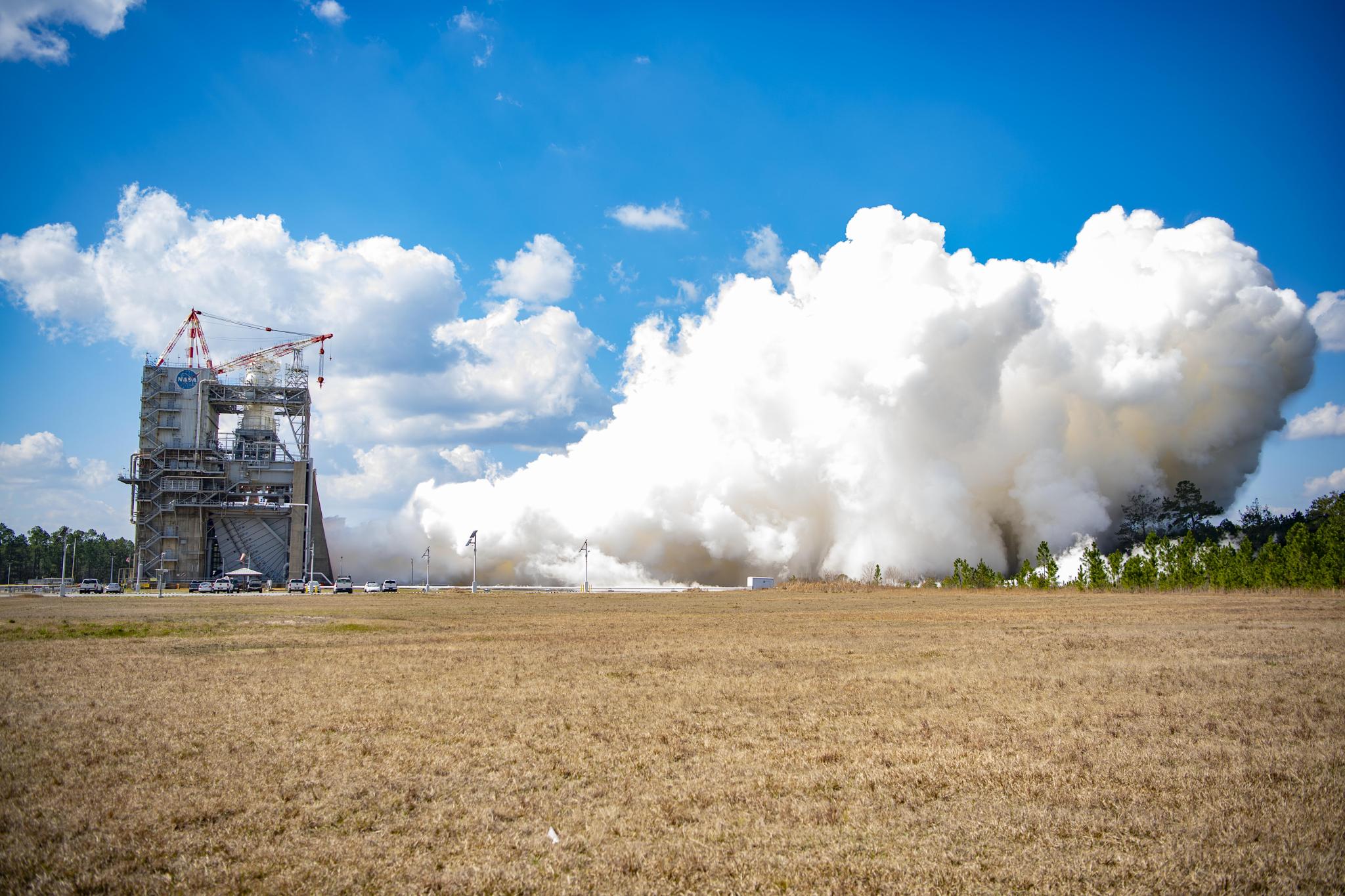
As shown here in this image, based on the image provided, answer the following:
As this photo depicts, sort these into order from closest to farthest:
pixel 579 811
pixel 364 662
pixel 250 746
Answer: pixel 579 811 < pixel 250 746 < pixel 364 662

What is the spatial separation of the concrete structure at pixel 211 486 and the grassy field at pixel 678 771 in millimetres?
93528

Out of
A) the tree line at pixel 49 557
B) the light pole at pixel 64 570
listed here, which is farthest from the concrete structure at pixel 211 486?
the tree line at pixel 49 557

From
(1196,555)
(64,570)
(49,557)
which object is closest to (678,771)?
(1196,555)

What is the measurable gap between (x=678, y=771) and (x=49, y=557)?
20397 cm

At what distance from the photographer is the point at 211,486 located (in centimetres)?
11188

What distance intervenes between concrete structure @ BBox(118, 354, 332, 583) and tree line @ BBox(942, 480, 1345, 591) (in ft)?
268

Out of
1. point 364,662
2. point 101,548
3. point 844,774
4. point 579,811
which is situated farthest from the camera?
point 101,548

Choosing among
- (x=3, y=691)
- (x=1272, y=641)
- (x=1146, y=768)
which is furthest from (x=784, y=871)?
(x=1272, y=641)

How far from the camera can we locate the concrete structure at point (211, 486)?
360 feet

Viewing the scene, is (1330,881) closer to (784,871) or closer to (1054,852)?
(1054,852)

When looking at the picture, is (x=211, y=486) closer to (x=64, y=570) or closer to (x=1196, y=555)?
(x=64, y=570)

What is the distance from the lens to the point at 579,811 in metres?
9.46

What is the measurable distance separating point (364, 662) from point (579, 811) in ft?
51.2

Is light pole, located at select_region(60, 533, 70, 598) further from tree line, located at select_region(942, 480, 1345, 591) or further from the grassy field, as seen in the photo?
tree line, located at select_region(942, 480, 1345, 591)
